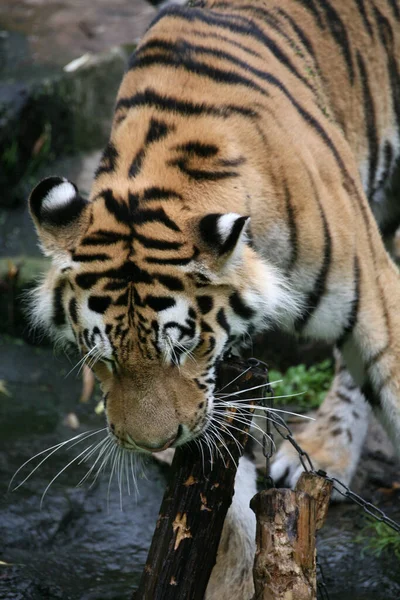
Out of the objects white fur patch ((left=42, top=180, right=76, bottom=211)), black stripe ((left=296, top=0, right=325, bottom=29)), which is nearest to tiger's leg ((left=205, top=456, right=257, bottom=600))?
white fur patch ((left=42, top=180, right=76, bottom=211))

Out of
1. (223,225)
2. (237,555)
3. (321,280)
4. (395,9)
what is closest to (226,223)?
(223,225)

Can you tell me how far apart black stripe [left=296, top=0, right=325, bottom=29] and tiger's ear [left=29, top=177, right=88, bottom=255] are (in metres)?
1.88

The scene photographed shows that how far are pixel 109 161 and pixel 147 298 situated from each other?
70 centimetres

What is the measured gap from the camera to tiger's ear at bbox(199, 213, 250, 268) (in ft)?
9.32

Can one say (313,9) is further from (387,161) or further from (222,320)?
(222,320)

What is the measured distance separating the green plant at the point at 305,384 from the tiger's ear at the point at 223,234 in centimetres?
284

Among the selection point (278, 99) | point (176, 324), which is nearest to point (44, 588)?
point (176, 324)

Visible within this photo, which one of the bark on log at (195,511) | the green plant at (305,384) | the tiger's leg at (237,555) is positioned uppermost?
the bark on log at (195,511)

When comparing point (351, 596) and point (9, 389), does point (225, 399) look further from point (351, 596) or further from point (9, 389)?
point (9, 389)

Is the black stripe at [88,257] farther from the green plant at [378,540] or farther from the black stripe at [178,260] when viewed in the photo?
the green plant at [378,540]

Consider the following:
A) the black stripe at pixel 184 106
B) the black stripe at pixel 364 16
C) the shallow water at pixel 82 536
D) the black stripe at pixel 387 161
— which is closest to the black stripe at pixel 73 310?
the black stripe at pixel 184 106

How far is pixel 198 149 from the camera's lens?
3.28 m

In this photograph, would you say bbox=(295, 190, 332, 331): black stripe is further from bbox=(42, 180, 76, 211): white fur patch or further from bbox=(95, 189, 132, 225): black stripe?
bbox=(42, 180, 76, 211): white fur patch

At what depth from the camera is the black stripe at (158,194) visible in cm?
308
